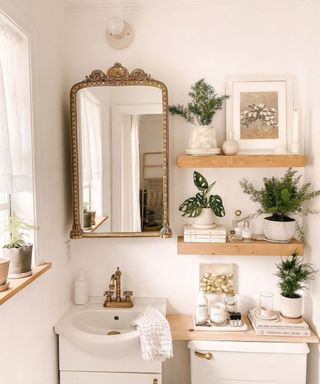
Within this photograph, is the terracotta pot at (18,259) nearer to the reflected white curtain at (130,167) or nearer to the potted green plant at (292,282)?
the reflected white curtain at (130,167)

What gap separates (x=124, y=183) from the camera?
2.09m

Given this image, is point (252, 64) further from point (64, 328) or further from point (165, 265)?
point (64, 328)

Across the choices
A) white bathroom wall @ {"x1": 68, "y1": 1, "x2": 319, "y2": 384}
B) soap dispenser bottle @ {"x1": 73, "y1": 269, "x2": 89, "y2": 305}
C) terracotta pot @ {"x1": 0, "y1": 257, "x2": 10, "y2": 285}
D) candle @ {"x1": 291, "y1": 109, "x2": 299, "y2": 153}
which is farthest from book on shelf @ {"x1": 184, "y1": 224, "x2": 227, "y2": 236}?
terracotta pot @ {"x1": 0, "y1": 257, "x2": 10, "y2": 285}

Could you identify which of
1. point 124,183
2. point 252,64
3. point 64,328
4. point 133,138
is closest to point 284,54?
point 252,64

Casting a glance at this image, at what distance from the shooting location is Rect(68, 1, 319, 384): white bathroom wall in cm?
210

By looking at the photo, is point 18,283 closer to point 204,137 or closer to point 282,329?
point 204,137

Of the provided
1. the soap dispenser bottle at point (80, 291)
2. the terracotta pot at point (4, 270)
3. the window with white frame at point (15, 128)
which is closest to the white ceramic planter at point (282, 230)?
the soap dispenser bottle at point (80, 291)

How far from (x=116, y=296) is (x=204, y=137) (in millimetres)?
1037

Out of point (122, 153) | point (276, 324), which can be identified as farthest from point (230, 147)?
point (276, 324)

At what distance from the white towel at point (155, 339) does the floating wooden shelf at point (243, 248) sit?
40cm

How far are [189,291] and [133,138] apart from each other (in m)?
0.97

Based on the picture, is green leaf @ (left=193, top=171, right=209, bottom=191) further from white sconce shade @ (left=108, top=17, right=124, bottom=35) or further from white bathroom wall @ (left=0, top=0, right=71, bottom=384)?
white sconce shade @ (left=108, top=17, right=124, bottom=35)

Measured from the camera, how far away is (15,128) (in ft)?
4.95

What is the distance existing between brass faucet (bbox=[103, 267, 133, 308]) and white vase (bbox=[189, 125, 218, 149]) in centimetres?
86
